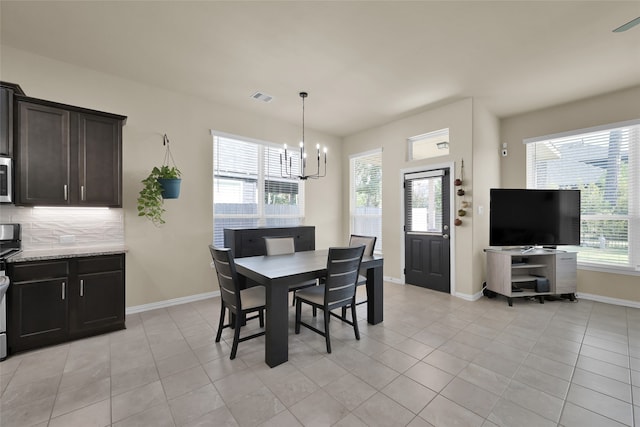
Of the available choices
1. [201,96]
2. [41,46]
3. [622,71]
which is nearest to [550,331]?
[622,71]

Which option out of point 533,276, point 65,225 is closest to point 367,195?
point 533,276

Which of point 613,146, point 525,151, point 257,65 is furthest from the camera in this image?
point 525,151

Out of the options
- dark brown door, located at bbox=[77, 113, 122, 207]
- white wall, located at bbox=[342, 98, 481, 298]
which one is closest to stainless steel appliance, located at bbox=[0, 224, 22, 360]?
dark brown door, located at bbox=[77, 113, 122, 207]

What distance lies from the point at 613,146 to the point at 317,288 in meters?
4.72

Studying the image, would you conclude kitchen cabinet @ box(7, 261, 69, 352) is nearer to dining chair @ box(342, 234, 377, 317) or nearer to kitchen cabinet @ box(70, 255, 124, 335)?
kitchen cabinet @ box(70, 255, 124, 335)

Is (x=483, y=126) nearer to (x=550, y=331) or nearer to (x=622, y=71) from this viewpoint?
(x=622, y=71)

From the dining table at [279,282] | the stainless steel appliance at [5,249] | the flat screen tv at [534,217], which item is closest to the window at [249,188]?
the dining table at [279,282]

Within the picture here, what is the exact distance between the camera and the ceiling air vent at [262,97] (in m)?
3.89

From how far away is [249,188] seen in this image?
4.69 m

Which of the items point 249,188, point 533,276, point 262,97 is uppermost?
point 262,97

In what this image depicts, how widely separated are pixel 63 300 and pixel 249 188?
9.02 feet

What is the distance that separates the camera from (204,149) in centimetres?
414

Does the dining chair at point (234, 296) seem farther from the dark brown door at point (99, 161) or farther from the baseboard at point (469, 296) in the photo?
the baseboard at point (469, 296)

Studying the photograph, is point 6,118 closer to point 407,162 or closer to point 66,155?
point 66,155
